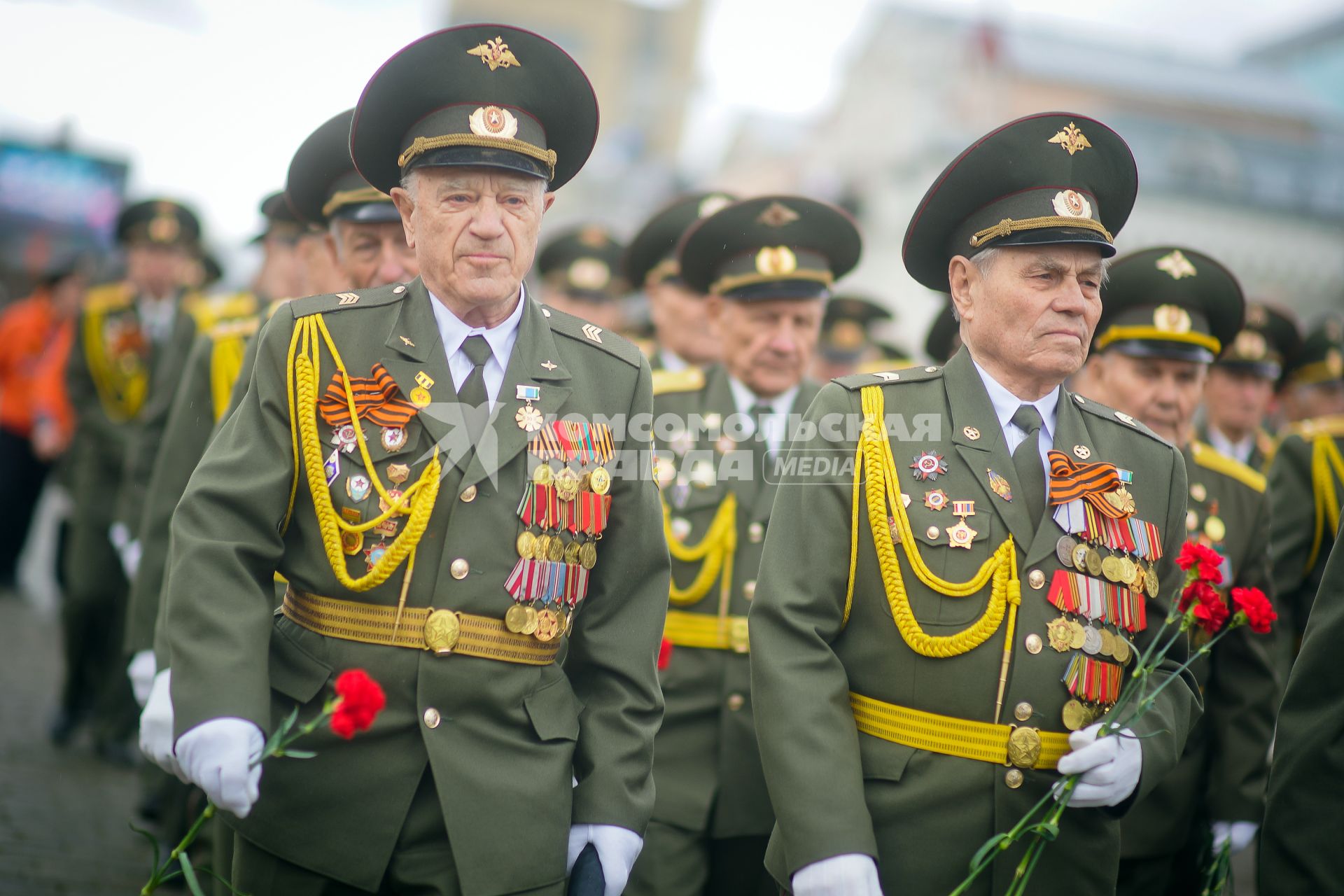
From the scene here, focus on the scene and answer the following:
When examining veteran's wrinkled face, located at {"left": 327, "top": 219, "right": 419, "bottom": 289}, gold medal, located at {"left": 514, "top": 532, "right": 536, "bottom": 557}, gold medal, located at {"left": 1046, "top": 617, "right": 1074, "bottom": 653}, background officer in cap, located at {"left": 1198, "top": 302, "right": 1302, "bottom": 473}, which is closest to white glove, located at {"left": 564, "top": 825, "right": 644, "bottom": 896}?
gold medal, located at {"left": 514, "top": 532, "right": 536, "bottom": 557}

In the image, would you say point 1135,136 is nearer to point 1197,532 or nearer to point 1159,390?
point 1159,390

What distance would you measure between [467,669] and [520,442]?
1.70 feet

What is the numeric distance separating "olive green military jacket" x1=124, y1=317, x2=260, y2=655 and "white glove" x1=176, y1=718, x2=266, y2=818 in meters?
2.01

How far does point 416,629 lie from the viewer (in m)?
2.82

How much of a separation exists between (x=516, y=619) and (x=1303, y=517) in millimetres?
3658

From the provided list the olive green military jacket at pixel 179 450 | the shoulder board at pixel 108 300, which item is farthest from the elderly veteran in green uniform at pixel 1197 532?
the shoulder board at pixel 108 300

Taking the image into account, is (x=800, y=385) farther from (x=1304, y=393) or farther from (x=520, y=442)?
(x=1304, y=393)

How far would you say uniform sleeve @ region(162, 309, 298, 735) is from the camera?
261cm

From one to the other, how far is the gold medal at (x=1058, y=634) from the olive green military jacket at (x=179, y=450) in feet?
9.53

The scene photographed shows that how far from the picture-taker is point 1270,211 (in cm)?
2397

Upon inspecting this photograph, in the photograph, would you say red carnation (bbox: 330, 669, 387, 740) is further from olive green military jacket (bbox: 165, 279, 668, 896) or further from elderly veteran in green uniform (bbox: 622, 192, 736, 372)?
elderly veteran in green uniform (bbox: 622, 192, 736, 372)

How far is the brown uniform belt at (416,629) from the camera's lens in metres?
2.80

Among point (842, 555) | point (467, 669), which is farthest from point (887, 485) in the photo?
point (467, 669)

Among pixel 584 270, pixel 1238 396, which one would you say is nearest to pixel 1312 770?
pixel 1238 396
